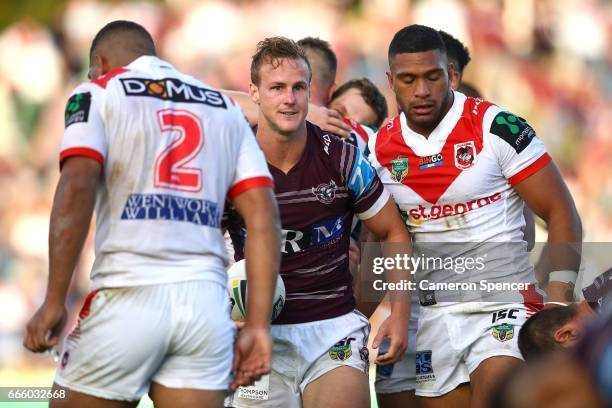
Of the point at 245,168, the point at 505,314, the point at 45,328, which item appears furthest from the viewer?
the point at 505,314

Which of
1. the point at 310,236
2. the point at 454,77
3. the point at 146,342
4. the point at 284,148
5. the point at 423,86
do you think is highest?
the point at 454,77

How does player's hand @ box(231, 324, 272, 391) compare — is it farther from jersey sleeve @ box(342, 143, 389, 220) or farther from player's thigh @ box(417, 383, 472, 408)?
player's thigh @ box(417, 383, 472, 408)

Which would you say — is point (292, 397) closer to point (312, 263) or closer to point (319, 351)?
point (319, 351)

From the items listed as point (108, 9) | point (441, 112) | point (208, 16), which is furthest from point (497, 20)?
point (441, 112)

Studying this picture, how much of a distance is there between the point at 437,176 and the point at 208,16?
7333 mm

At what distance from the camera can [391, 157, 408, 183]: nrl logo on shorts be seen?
19.3 feet

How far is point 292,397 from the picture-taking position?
5457 millimetres

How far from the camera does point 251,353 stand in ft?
13.5

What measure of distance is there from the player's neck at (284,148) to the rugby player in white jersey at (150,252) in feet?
4.37

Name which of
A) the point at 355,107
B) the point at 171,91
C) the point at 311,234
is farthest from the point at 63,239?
the point at 355,107

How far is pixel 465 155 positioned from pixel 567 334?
1.15m

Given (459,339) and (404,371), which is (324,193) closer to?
(459,339)

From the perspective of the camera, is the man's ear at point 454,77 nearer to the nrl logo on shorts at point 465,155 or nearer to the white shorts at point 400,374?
the nrl logo on shorts at point 465,155

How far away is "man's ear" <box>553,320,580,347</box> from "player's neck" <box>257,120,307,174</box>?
5.02 ft
